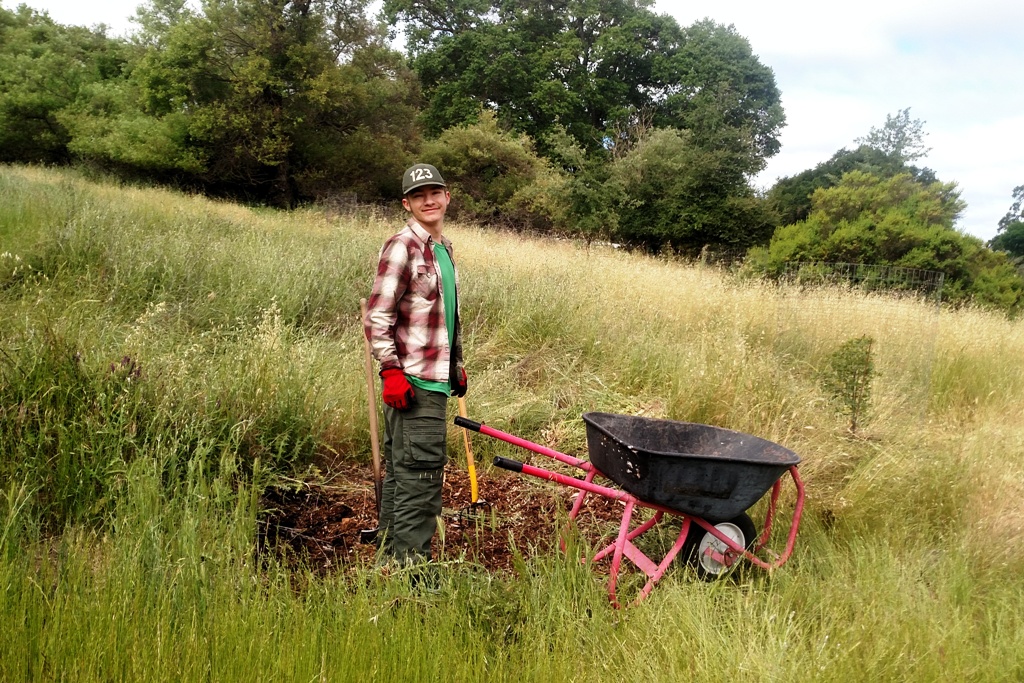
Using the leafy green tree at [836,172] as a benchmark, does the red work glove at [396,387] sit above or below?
below

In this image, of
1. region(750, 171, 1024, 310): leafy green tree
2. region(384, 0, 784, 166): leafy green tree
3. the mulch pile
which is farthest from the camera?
region(384, 0, 784, 166): leafy green tree

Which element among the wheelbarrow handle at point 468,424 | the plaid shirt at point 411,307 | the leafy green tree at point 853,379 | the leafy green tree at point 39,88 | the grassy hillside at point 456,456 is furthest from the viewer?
the leafy green tree at point 39,88

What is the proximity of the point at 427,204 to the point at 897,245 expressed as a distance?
1426 centimetres

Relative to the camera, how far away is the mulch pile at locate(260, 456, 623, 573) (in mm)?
3154

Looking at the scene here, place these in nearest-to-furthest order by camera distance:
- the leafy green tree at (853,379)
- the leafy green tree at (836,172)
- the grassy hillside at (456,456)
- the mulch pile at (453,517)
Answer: the grassy hillside at (456,456)
the mulch pile at (453,517)
the leafy green tree at (853,379)
the leafy green tree at (836,172)

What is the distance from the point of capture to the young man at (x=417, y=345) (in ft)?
9.09

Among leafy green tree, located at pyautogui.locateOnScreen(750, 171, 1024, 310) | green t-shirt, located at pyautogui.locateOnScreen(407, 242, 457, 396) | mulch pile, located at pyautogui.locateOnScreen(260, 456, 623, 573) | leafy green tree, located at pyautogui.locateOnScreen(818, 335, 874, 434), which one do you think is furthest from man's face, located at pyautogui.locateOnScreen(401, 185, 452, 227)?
leafy green tree, located at pyautogui.locateOnScreen(750, 171, 1024, 310)

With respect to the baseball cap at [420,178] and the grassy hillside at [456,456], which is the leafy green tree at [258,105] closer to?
the grassy hillside at [456,456]

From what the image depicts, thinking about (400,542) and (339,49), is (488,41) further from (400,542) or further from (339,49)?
(400,542)

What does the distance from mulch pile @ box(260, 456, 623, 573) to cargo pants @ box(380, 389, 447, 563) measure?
18 cm

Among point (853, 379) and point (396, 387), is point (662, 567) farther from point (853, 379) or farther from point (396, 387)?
point (853, 379)

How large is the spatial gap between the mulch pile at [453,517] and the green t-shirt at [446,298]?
26.3 inches

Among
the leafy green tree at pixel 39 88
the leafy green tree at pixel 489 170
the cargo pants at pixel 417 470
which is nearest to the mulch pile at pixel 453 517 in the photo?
the cargo pants at pixel 417 470

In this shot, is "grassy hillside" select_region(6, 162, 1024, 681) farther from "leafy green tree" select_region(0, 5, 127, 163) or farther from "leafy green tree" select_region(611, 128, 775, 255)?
"leafy green tree" select_region(0, 5, 127, 163)
